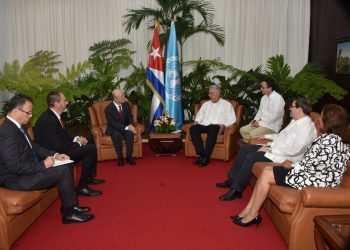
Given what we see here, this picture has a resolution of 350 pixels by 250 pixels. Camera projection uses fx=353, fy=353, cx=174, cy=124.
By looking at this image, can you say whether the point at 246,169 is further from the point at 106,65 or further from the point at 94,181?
the point at 106,65

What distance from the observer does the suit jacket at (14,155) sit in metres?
3.08

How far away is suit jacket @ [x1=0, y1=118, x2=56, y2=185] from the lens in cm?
308

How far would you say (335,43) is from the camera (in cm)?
697

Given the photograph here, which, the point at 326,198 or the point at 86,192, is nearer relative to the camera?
the point at 326,198

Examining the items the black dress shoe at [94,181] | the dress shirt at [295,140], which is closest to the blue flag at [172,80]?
the black dress shoe at [94,181]

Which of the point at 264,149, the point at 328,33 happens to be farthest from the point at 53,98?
the point at 328,33

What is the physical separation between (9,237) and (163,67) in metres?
5.01

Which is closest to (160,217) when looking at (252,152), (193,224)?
(193,224)

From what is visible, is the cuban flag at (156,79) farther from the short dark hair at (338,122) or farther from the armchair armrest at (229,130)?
the short dark hair at (338,122)

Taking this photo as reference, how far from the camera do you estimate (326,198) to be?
9.02 feet

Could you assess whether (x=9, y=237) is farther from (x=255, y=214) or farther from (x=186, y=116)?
(x=186, y=116)

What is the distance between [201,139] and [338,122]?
3017 millimetres

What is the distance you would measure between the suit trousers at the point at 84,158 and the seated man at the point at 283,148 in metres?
1.69

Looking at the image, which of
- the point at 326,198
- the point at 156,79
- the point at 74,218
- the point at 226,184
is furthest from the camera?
the point at 156,79
